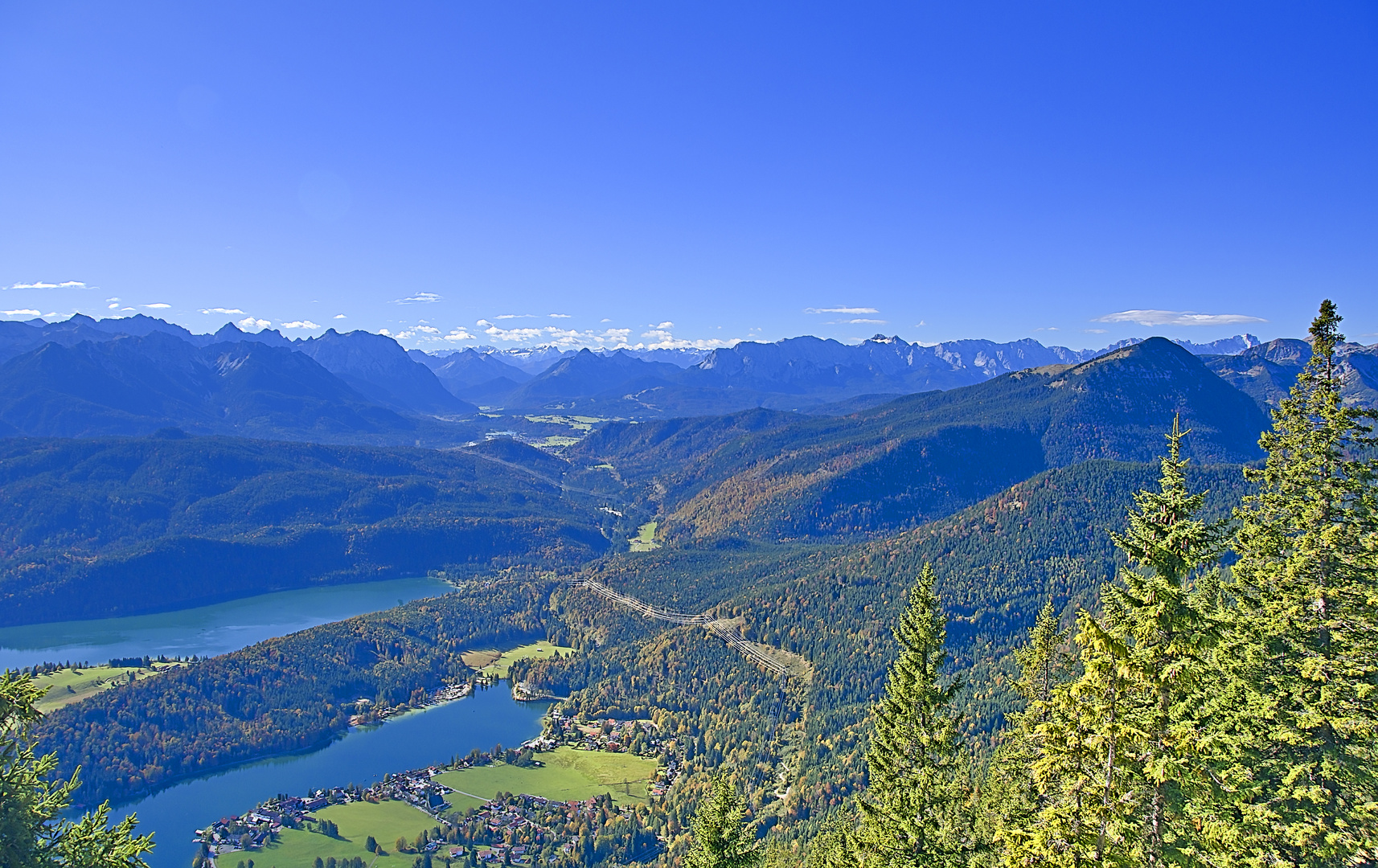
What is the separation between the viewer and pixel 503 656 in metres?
165

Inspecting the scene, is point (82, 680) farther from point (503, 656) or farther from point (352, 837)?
point (352, 837)

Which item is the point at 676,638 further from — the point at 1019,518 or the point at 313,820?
the point at 1019,518

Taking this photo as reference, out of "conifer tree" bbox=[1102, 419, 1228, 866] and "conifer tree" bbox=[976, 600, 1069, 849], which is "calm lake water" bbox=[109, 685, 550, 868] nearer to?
"conifer tree" bbox=[976, 600, 1069, 849]

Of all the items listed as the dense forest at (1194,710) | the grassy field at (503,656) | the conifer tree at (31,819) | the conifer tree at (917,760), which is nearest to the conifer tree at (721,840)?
the dense forest at (1194,710)

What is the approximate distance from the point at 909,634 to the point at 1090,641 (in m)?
7.53

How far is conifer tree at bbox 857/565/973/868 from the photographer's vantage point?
82.4ft

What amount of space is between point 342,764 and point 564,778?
37250mm

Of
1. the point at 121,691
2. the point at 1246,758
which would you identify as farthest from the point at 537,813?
the point at 1246,758

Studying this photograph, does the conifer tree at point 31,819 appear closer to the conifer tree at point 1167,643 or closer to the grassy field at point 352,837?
the conifer tree at point 1167,643

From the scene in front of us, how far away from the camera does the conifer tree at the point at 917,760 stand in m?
25.1

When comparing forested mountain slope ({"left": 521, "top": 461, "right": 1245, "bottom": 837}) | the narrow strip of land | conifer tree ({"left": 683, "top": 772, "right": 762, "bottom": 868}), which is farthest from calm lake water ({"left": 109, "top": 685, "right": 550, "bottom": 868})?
conifer tree ({"left": 683, "top": 772, "right": 762, "bottom": 868})

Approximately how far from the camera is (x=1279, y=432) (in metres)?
28.4

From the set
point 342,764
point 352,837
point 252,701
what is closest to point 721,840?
point 352,837

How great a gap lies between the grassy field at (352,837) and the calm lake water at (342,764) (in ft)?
16.4
